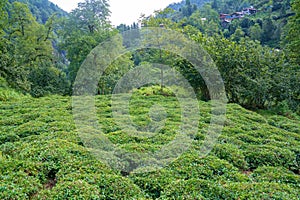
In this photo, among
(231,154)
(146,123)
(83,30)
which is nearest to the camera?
(231,154)

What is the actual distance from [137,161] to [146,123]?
16.3ft

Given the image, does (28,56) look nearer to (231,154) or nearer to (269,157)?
(231,154)

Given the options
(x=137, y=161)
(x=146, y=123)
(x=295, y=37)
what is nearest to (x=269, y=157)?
(x=137, y=161)

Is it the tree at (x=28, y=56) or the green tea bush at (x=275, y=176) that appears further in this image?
the tree at (x=28, y=56)

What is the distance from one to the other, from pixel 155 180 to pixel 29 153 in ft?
13.9

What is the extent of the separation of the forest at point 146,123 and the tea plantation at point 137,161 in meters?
0.04

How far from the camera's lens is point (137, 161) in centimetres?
829

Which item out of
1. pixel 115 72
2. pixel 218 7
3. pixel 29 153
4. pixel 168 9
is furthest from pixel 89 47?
pixel 218 7

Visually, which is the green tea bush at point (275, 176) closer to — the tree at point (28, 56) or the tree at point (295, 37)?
the tree at point (295, 37)

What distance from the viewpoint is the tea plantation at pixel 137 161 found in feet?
20.8

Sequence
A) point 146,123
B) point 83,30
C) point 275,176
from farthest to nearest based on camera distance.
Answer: point 83,30, point 146,123, point 275,176

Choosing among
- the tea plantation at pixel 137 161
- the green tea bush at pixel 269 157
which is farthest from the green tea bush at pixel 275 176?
the green tea bush at pixel 269 157

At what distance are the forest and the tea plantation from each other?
4 centimetres

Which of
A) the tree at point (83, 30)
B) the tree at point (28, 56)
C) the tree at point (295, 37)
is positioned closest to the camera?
the tree at point (295, 37)
